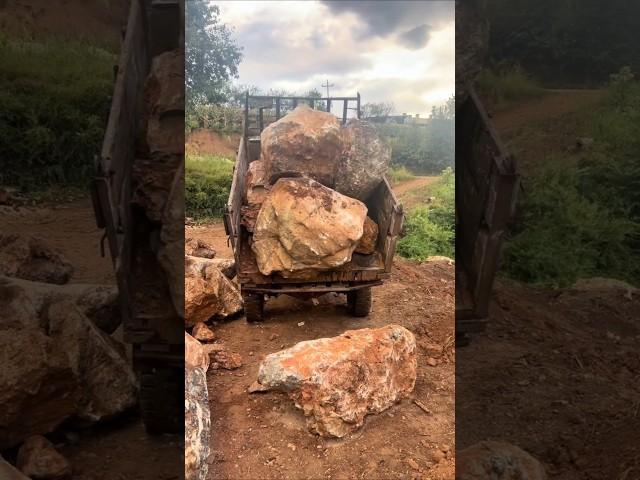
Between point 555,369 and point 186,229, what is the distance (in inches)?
80.2

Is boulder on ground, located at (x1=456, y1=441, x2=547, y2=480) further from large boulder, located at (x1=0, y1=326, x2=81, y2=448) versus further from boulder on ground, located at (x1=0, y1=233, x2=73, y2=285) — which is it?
boulder on ground, located at (x1=0, y1=233, x2=73, y2=285)

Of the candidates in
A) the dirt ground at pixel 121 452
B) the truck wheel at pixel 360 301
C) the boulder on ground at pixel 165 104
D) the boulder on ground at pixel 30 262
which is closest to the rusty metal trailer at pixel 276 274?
the truck wheel at pixel 360 301

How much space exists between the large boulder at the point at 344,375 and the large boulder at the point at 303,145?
50cm

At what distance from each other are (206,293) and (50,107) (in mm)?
3708

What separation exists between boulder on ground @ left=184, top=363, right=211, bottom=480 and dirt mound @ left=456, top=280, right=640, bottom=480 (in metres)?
1.03

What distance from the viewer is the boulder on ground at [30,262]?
350 cm

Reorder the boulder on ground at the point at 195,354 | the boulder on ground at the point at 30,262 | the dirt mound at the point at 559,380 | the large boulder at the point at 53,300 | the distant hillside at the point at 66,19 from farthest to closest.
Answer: the distant hillside at the point at 66,19 < the boulder on ground at the point at 30,262 < the large boulder at the point at 53,300 < the dirt mound at the point at 559,380 < the boulder on ground at the point at 195,354

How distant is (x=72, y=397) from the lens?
8.18 ft

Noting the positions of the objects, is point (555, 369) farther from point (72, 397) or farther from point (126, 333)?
point (72, 397)

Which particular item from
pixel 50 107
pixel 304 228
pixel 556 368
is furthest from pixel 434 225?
pixel 50 107

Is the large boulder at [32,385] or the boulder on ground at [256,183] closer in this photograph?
the boulder on ground at [256,183]

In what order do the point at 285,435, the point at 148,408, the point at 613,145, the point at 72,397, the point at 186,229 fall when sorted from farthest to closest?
the point at 613,145 < the point at 72,397 < the point at 148,408 < the point at 186,229 < the point at 285,435

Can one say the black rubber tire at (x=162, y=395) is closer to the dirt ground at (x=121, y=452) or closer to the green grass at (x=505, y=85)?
the dirt ground at (x=121, y=452)

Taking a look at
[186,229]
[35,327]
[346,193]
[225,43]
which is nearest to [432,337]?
[346,193]
